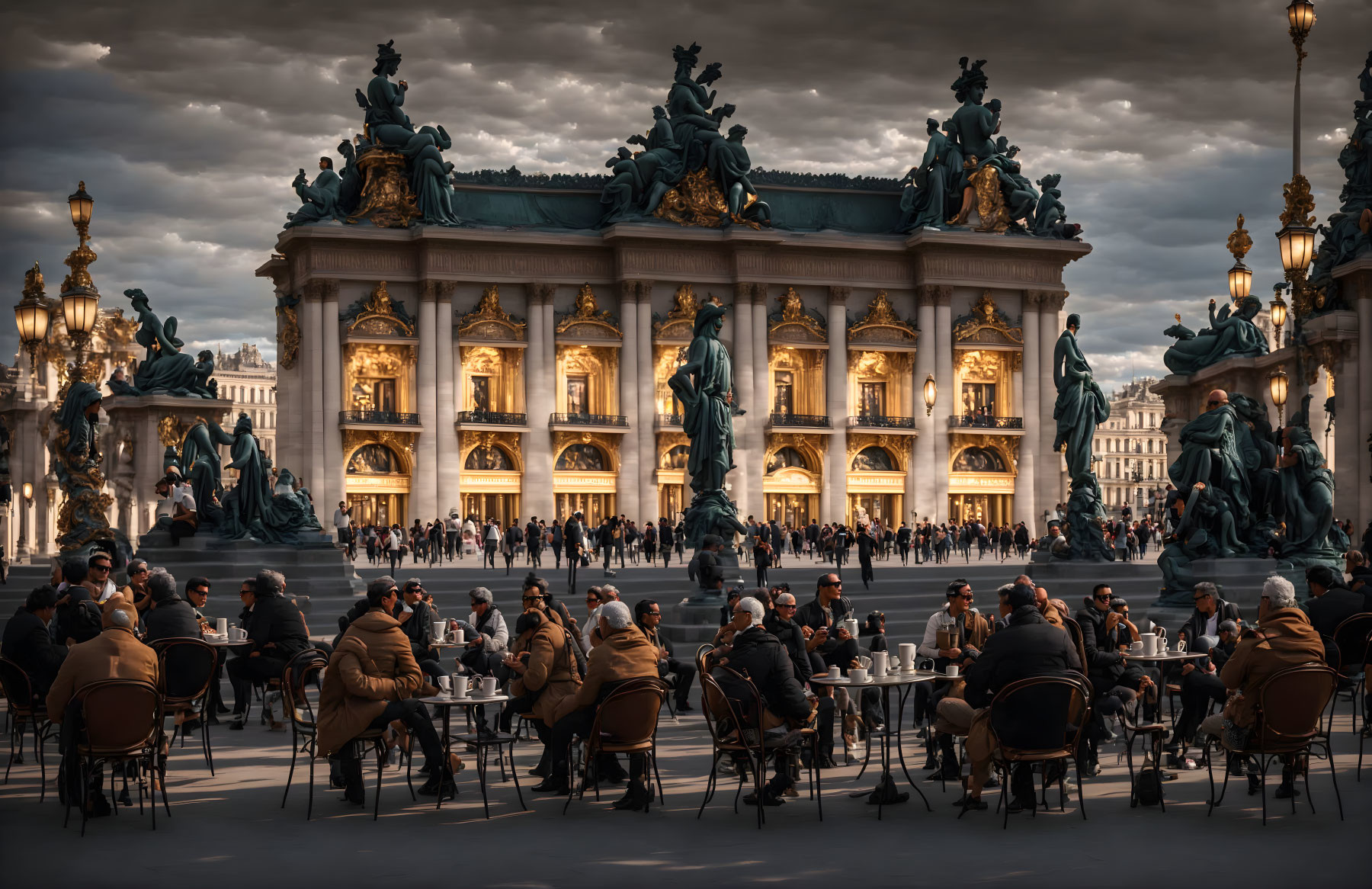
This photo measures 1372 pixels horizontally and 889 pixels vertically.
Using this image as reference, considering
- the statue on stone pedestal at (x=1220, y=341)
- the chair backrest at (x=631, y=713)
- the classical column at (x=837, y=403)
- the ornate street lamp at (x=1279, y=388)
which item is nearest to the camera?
the chair backrest at (x=631, y=713)

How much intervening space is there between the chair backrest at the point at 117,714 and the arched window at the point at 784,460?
40.9 metres

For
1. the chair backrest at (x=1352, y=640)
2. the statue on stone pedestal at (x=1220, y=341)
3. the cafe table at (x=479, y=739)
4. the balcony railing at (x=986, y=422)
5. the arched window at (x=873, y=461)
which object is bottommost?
the cafe table at (x=479, y=739)

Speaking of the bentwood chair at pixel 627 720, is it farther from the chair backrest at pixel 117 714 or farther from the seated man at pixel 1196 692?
the seated man at pixel 1196 692

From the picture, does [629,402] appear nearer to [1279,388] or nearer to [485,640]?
[1279,388]

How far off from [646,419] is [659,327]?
293cm

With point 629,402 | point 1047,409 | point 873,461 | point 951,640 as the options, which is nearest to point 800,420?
point 873,461

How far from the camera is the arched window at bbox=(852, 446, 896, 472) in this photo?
164 feet

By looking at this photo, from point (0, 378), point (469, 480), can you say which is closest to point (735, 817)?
point (469, 480)

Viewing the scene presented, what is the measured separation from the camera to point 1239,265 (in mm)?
26250

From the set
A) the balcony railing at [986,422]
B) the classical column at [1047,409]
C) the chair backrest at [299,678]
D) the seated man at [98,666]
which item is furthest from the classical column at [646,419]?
the seated man at [98,666]

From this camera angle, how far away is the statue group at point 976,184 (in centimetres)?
4981

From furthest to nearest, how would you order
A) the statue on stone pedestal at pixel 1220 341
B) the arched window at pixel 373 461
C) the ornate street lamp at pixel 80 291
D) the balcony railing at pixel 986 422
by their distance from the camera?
1. the balcony railing at pixel 986 422
2. the arched window at pixel 373 461
3. the statue on stone pedestal at pixel 1220 341
4. the ornate street lamp at pixel 80 291

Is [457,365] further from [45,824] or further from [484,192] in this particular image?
[45,824]

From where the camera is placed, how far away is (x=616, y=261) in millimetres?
47875
